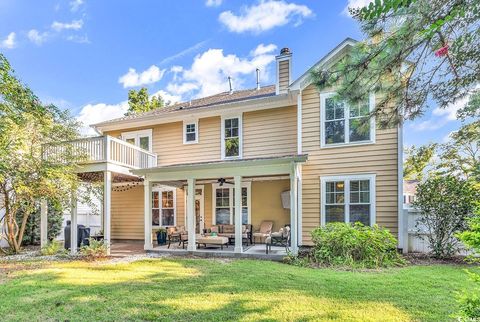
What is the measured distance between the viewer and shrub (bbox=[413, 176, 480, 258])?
26.9 feet

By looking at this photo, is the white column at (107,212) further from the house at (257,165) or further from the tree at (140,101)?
the tree at (140,101)

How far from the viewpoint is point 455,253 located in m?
8.48

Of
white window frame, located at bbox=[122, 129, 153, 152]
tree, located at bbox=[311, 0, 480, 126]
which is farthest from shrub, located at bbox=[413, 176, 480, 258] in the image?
white window frame, located at bbox=[122, 129, 153, 152]

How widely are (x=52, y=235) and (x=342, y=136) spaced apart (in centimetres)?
1375

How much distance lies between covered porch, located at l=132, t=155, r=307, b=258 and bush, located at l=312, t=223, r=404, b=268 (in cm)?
94

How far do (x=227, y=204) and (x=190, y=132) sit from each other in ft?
11.8

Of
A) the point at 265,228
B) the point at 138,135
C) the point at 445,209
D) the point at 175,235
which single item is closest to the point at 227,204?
the point at 265,228

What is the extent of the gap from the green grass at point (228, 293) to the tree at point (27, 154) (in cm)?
282

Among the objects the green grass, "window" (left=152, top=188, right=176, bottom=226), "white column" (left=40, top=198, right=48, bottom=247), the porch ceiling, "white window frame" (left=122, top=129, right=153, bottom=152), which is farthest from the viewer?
"white window frame" (left=122, top=129, right=153, bottom=152)

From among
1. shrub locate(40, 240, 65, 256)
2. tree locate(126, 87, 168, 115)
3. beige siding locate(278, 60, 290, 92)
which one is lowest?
shrub locate(40, 240, 65, 256)

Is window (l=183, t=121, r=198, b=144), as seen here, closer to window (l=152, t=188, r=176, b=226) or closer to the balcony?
window (l=152, t=188, r=176, b=226)

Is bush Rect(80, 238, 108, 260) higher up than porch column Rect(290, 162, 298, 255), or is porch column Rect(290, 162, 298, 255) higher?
porch column Rect(290, 162, 298, 255)

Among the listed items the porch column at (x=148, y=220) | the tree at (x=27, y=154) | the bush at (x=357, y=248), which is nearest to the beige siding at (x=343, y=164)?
the bush at (x=357, y=248)

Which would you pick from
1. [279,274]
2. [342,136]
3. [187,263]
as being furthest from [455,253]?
[187,263]
